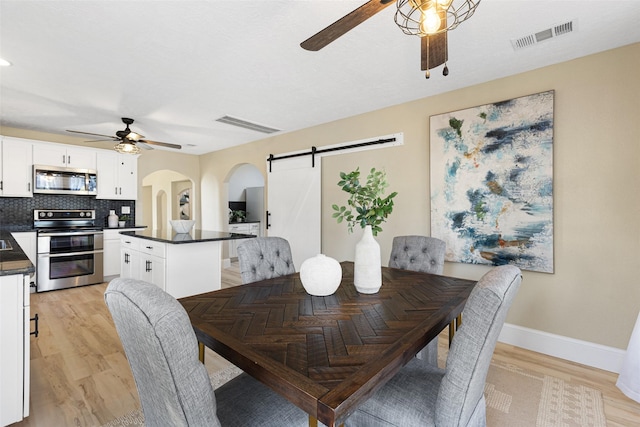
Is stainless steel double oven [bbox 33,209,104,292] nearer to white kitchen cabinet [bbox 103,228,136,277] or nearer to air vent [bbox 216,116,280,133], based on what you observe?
white kitchen cabinet [bbox 103,228,136,277]

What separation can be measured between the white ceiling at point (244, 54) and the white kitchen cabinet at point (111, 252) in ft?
6.46

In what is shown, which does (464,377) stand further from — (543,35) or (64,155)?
(64,155)

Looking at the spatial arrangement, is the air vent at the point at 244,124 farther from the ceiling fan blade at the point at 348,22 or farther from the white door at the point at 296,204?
the ceiling fan blade at the point at 348,22

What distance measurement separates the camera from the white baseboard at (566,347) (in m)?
2.35

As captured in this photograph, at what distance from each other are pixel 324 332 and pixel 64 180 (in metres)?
5.61

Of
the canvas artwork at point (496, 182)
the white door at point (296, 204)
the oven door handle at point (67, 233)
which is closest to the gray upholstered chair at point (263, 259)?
the canvas artwork at point (496, 182)

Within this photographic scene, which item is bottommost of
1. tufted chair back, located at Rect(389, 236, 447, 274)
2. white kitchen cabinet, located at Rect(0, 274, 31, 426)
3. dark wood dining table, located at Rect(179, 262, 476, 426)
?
white kitchen cabinet, located at Rect(0, 274, 31, 426)

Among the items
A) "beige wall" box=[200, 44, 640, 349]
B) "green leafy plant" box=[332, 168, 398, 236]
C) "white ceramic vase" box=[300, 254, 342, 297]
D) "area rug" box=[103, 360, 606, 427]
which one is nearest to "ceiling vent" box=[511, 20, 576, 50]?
"beige wall" box=[200, 44, 640, 349]

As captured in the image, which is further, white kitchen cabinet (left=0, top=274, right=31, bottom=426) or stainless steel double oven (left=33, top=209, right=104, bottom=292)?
stainless steel double oven (left=33, top=209, right=104, bottom=292)

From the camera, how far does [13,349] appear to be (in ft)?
5.33

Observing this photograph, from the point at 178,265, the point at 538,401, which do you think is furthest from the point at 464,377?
the point at 178,265

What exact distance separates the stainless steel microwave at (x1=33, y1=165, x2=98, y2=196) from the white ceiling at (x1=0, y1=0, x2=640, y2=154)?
1087 millimetres

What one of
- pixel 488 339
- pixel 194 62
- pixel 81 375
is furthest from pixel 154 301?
pixel 194 62

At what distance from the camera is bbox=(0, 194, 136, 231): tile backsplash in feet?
14.7
